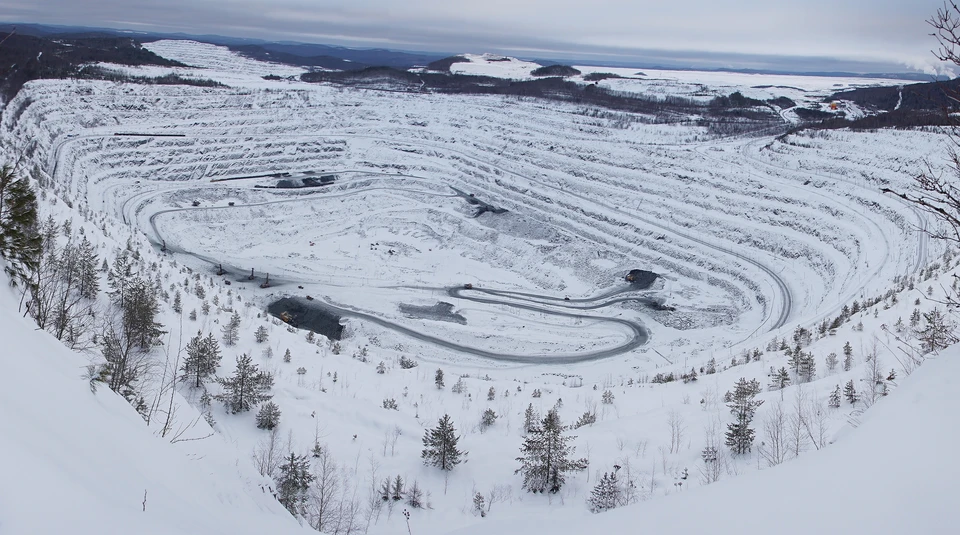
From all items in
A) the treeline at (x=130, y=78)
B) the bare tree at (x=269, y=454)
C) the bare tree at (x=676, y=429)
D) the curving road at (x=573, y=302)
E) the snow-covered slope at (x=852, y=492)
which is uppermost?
the treeline at (x=130, y=78)

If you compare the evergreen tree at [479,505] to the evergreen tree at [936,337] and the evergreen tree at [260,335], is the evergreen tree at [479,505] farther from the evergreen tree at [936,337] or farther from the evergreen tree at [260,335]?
the evergreen tree at [260,335]

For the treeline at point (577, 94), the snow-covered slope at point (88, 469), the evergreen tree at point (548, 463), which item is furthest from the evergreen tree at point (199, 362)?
the treeline at point (577, 94)

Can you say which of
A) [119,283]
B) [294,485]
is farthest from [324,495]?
[119,283]

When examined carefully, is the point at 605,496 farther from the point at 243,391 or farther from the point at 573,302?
the point at 573,302

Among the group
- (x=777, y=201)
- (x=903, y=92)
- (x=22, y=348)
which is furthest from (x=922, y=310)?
(x=903, y=92)

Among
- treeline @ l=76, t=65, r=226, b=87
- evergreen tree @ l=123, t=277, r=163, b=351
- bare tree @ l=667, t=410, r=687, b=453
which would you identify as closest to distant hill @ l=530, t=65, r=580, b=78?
treeline @ l=76, t=65, r=226, b=87

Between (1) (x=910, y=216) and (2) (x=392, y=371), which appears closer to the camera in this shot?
(2) (x=392, y=371)

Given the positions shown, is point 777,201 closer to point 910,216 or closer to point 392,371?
point 910,216

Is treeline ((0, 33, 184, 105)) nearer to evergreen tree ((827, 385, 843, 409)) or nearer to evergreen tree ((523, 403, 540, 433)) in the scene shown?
evergreen tree ((523, 403, 540, 433))
